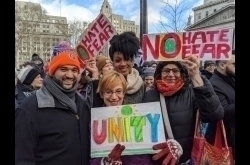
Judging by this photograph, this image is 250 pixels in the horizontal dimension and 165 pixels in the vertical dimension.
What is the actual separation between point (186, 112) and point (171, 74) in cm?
29

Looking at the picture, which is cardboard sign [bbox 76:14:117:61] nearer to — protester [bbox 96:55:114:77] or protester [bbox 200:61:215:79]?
protester [bbox 96:55:114:77]

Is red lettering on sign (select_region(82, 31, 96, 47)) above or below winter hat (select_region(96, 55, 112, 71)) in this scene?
above

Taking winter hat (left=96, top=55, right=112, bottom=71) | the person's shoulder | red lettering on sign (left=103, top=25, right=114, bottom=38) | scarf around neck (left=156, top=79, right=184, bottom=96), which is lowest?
the person's shoulder

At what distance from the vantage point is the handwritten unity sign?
9.36ft

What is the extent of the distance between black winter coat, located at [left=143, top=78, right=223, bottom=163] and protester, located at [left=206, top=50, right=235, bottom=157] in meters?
0.15

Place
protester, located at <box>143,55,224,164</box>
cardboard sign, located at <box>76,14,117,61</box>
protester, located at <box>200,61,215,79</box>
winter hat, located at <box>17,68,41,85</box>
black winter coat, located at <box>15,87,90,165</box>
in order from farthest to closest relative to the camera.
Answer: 1. winter hat, located at <box>17,68,41,85</box>
2. protester, located at <box>200,61,215,79</box>
3. cardboard sign, located at <box>76,14,117,61</box>
4. protester, located at <box>143,55,224,164</box>
5. black winter coat, located at <box>15,87,90,165</box>

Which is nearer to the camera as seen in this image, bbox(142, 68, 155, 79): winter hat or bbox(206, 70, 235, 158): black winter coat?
bbox(206, 70, 235, 158): black winter coat

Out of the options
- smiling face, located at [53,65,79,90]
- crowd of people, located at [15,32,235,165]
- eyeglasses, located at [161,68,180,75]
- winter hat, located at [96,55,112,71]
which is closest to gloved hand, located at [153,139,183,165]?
crowd of people, located at [15,32,235,165]

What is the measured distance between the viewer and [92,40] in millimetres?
3432

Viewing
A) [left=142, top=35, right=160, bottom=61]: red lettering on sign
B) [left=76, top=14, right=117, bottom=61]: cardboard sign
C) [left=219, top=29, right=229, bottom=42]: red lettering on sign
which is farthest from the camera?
[left=76, top=14, right=117, bottom=61]: cardboard sign

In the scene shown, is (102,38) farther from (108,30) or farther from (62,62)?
(62,62)

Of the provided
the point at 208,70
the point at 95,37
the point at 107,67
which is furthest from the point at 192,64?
the point at 208,70

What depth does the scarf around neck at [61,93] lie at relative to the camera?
2.80 metres
